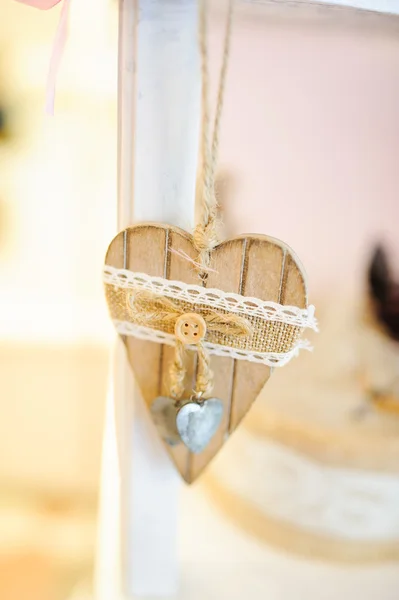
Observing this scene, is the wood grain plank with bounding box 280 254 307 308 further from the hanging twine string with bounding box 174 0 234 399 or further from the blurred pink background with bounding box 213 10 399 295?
the blurred pink background with bounding box 213 10 399 295

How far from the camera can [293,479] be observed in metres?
0.56

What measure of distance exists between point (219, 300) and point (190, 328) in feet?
0.09

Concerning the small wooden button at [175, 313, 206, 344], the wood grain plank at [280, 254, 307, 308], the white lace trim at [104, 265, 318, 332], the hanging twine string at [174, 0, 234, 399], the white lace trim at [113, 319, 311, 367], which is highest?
the hanging twine string at [174, 0, 234, 399]

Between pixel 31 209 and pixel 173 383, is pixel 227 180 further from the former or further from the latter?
pixel 173 383

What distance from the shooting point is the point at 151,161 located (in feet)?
1.22

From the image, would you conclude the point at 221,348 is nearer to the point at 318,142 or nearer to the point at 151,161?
the point at 151,161

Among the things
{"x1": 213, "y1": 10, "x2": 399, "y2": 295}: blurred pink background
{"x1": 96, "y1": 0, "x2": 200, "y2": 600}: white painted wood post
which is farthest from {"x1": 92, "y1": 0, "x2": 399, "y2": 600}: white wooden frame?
{"x1": 213, "y1": 10, "x2": 399, "y2": 295}: blurred pink background

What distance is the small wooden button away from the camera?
1.20ft

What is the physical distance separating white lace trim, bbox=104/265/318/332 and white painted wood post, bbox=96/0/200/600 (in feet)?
0.14

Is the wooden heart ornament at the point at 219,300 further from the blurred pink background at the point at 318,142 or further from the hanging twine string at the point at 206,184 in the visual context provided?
the blurred pink background at the point at 318,142

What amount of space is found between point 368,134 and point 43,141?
0.46 meters

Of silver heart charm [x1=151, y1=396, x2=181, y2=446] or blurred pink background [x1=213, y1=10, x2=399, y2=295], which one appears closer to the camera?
silver heart charm [x1=151, y1=396, x2=181, y2=446]

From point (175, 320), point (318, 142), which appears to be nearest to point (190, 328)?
point (175, 320)

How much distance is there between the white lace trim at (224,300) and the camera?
1.19 ft
